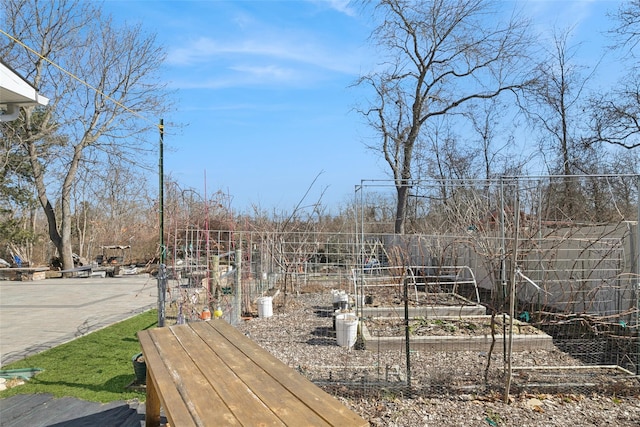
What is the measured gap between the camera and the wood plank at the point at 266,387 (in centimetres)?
157

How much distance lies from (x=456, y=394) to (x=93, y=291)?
11.1 metres

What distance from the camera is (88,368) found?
4.64 metres

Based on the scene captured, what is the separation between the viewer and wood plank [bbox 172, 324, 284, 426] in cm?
159

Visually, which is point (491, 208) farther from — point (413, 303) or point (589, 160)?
point (589, 160)

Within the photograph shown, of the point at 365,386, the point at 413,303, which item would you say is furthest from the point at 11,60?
the point at 365,386

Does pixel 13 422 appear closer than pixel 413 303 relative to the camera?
Yes

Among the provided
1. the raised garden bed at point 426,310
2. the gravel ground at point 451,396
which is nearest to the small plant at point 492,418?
the gravel ground at point 451,396

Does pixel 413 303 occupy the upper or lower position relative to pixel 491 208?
lower

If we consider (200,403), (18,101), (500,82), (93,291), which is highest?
(500,82)

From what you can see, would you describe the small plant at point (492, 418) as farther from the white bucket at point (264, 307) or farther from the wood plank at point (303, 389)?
the white bucket at point (264, 307)

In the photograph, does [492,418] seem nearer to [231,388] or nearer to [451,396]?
[451,396]

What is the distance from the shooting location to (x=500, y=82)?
1625cm

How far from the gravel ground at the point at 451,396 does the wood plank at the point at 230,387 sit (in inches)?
61.8

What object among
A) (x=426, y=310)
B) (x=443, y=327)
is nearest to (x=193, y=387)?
(x=443, y=327)
